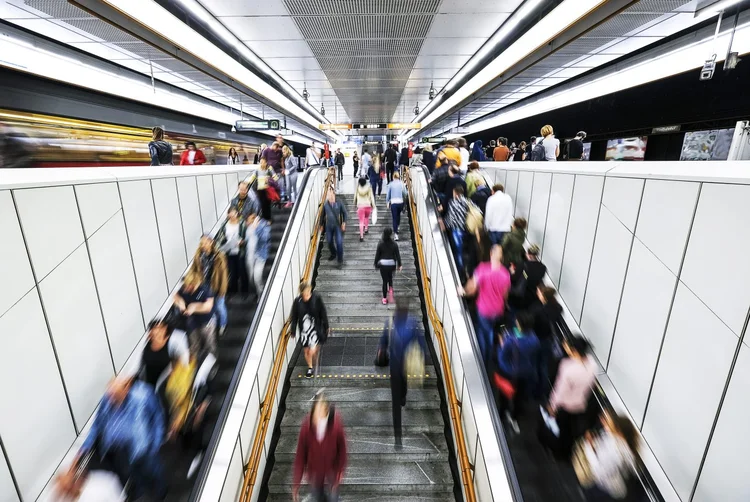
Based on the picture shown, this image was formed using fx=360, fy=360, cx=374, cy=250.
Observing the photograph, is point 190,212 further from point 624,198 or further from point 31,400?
point 624,198

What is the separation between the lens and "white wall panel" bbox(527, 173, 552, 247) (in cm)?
517

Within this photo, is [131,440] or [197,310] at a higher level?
[197,310]

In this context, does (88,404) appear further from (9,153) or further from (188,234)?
(9,153)

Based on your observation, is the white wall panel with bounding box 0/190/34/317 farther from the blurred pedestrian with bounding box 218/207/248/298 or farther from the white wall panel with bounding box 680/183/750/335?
the white wall panel with bounding box 680/183/750/335

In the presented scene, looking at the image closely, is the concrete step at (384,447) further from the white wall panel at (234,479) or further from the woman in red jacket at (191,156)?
the woman in red jacket at (191,156)

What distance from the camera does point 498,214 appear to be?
203 inches

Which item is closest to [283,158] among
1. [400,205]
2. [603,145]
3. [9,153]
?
Answer: [400,205]

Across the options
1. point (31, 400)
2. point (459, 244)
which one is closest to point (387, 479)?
point (31, 400)

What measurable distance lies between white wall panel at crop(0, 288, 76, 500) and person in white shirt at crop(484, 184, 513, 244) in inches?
192

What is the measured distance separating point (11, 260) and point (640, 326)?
466 cm

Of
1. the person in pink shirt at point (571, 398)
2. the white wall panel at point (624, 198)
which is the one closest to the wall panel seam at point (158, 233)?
the person in pink shirt at point (571, 398)

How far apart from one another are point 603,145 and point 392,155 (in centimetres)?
603

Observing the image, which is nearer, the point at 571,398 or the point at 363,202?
the point at 571,398

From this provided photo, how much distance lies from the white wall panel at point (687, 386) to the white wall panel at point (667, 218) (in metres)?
0.29
